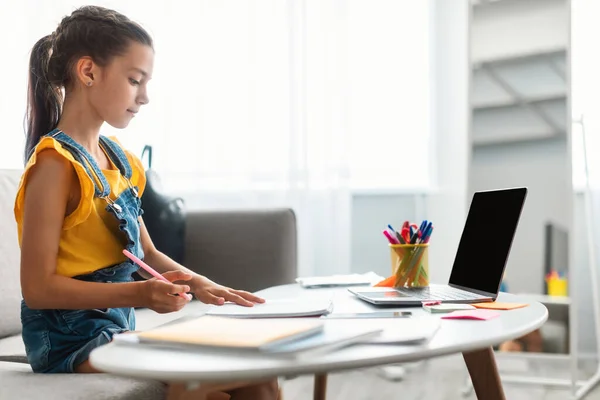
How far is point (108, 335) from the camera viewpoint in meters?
1.12

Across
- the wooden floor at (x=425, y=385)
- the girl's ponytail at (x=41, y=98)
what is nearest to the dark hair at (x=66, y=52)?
the girl's ponytail at (x=41, y=98)

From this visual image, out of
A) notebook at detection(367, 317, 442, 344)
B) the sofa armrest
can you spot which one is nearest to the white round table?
notebook at detection(367, 317, 442, 344)

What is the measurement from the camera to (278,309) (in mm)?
A: 1010

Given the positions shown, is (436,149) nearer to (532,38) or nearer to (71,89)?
(532,38)

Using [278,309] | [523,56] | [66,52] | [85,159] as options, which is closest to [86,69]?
[66,52]

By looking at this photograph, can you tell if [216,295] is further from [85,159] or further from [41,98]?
[41,98]

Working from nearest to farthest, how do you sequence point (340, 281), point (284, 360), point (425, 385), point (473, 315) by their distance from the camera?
point (284, 360) < point (473, 315) < point (340, 281) < point (425, 385)

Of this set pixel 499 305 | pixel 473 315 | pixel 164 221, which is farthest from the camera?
pixel 164 221

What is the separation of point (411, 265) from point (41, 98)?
2.44ft

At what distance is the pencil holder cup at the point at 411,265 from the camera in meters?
1.31

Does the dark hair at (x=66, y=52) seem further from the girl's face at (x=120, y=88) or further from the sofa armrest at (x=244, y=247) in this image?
the sofa armrest at (x=244, y=247)

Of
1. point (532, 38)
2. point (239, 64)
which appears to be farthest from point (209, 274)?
point (532, 38)

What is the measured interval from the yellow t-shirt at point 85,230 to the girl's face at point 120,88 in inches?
4.4

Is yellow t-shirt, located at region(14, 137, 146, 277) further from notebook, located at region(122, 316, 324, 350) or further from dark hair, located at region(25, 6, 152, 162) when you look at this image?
notebook, located at region(122, 316, 324, 350)
